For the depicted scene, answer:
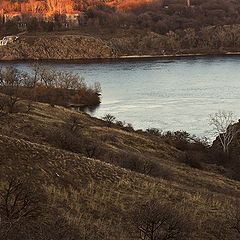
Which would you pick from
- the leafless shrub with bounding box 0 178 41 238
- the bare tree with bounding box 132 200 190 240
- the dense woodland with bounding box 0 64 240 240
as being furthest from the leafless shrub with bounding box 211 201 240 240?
the leafless shrub with bounding box 0 178 41 238

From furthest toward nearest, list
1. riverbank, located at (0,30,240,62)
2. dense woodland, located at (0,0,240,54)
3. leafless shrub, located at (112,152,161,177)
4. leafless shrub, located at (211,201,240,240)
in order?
1. dense woodland, located at (0,0,240,54)
2. riverbank, located at (0,30,240,62)
3. leafless shrub, located at (112,152,161,177)
4. leafless shrub, located at (211,201,240,240)

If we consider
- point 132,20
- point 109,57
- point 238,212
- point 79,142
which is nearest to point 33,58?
point 109,57

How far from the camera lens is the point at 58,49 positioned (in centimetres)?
10694

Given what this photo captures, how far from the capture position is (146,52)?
106312 mm

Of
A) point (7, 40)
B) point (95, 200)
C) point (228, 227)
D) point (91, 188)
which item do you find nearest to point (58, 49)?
point (7, 40)

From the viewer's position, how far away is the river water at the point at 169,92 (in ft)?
131

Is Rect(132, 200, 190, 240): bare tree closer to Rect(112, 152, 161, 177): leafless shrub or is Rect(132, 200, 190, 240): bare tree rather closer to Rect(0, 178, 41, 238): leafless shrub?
Rect(0, 178, 41, 238): leafless shrub

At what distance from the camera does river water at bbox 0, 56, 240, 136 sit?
1572 inches

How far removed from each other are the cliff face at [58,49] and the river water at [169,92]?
77.0 ft

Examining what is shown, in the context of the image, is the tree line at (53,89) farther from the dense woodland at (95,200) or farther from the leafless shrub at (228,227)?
the leafless shrub at (228,227)

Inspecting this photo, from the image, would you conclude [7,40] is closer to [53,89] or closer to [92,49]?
[92,49]

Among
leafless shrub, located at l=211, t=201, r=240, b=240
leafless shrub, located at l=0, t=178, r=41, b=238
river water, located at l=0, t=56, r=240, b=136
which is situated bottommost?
river water, located at l=0, t=56, r=240, b=136

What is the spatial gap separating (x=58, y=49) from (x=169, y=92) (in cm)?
5712

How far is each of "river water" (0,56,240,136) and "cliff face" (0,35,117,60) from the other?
77.0ft
